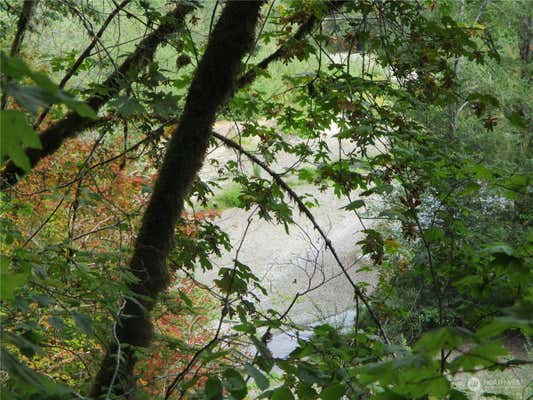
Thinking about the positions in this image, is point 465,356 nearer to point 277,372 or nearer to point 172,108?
point 172,108

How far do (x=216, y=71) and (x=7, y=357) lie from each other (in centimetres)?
148

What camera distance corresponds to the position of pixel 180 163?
7.24 ft

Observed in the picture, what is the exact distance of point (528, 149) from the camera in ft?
26.0

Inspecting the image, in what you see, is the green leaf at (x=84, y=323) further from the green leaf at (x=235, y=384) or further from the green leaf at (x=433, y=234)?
the green leaf at (x=433, y=234)

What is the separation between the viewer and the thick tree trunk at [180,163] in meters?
2.07

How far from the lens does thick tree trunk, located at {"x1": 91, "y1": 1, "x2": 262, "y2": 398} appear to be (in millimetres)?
2074

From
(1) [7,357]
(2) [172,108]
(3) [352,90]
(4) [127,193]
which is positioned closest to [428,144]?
(3) [352,90]

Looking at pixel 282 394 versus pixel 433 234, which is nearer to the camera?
pixel 282 394

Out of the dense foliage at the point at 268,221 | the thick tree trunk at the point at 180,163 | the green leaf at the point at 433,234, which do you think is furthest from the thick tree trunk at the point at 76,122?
the green leaf at the point at 433,234

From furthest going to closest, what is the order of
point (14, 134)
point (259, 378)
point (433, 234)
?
point (433, 234)
point (259, 378)
point (14, 134)

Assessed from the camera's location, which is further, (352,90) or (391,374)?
(352,90)

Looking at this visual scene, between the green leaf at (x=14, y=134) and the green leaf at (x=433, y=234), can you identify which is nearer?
the green leaf at (x=14, y=134)

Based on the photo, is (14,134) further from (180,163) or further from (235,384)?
(180,163)

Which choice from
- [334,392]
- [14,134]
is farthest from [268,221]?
[14,134]
